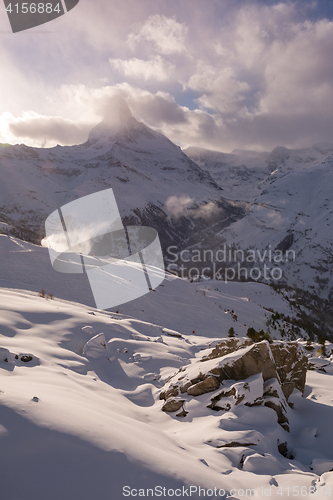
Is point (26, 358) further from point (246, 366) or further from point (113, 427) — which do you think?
point (246, 366)

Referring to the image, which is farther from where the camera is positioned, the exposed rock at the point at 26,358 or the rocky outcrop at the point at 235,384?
the rocky outcrop at the point at 235,384

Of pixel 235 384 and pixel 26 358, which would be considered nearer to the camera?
pixel 26 358

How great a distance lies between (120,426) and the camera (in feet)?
15.8

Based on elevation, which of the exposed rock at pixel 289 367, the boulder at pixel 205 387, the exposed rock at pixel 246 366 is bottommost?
the exposed rock at pixel 289 367

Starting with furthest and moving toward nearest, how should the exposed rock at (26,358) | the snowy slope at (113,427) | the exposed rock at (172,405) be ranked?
the exposed rock at (172,405) → the exposed rock at (26,358) → the snowy slope at (113,427)

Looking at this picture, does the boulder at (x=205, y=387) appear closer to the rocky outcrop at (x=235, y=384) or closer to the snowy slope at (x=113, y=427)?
the rocky outcrop at (x=235, y=384)

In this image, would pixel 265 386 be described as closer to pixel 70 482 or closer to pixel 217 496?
pixel 217 496

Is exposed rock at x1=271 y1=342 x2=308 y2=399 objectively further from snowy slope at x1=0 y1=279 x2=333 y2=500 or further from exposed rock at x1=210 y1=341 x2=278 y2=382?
exposed rock at x1=210 y1=341 x2=278 y2=382

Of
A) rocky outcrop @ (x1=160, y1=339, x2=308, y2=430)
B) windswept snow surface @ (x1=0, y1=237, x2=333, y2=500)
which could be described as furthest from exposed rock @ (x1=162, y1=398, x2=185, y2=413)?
windswept snow surface @ (x1=0, y1=237, x2=333, y2=500)

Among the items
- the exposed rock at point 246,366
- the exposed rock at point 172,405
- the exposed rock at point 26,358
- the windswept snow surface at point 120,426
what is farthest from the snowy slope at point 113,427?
the exposed rock at point 246,366

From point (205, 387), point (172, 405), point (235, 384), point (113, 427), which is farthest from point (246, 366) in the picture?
point (113, 427)

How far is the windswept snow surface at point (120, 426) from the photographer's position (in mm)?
3340

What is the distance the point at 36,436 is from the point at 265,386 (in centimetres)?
741

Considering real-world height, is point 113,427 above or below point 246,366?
above
